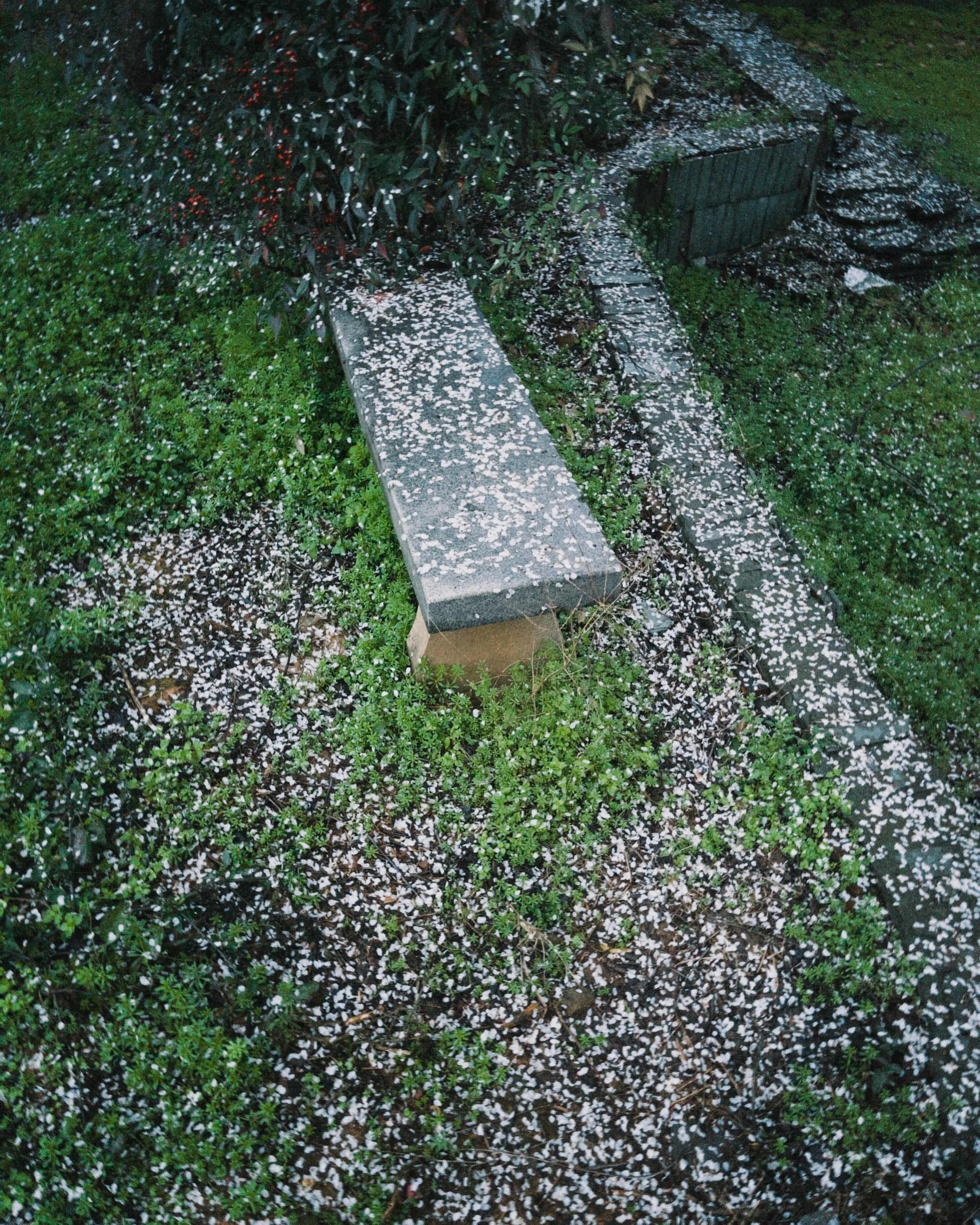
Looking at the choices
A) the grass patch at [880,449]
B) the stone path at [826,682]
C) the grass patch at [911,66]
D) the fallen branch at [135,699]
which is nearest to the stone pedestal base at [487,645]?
the stone path at [826,682]

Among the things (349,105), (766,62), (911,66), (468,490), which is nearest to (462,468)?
(468,490)

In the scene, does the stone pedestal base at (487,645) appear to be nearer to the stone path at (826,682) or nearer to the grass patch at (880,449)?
the stone path at (826,682)

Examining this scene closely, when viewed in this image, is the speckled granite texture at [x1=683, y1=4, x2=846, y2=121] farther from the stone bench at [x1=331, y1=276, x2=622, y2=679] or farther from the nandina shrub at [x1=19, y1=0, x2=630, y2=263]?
the stone bench at [x1=331, y1=276, x2=622, y2=679]

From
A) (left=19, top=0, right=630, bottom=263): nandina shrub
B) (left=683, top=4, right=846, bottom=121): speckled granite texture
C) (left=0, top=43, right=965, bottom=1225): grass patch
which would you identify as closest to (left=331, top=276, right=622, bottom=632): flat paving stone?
(left=0, top=43, right=965, bottom=1225): grass patch

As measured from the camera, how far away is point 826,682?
103 inches

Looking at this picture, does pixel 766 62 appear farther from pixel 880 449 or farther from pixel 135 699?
pixel 135 699

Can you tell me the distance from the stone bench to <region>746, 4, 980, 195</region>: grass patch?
3852 mm

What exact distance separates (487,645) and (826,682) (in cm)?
101

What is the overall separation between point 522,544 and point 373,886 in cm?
101

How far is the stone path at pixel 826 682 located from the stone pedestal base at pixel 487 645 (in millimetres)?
678

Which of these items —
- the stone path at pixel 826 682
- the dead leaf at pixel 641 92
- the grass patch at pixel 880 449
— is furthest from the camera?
the dead leaf at pixel 641 92

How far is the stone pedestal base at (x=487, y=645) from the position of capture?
2.55 m

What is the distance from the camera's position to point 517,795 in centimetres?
244

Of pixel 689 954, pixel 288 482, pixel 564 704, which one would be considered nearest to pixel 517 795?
pixel 564 704
